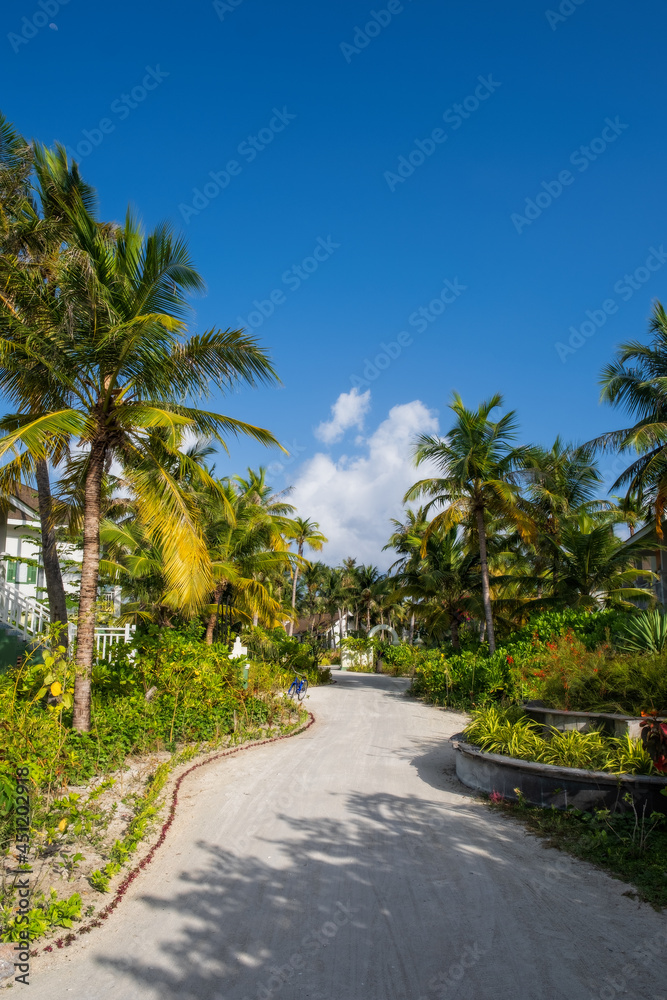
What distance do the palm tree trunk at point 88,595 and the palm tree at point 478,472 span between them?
40.9 ft

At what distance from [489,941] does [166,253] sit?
8.94m

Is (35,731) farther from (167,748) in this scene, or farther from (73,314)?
(73,314)

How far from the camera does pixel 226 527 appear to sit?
21.0 m

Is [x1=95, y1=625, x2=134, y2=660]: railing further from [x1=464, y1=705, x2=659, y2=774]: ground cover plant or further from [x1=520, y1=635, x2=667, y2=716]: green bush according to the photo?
[x1=520, y1=635, x2=667, y2=716]: green bush

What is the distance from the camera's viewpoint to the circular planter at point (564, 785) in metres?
6.45

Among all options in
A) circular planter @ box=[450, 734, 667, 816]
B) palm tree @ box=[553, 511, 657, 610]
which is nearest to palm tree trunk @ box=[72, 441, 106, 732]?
circular planter @ box=[450, 734, 667, 816]

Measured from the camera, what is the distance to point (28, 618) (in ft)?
49.8

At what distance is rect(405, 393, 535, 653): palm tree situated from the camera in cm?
1950

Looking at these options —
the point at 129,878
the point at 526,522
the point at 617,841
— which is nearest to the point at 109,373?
the point at 129,878

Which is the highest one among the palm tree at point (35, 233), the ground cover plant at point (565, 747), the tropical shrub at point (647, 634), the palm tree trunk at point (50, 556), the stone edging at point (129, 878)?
the palm tree at point (35, 233)

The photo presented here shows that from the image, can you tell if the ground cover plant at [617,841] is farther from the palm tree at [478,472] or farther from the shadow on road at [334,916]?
the palm tree at [478,472]

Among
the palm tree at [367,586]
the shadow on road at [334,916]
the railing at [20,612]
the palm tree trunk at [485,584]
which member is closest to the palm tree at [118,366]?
the shadow on road at [334,916]

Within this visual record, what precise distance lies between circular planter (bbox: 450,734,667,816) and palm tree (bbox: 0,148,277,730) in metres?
4.71

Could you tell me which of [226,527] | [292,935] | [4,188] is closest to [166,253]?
[4,188]
